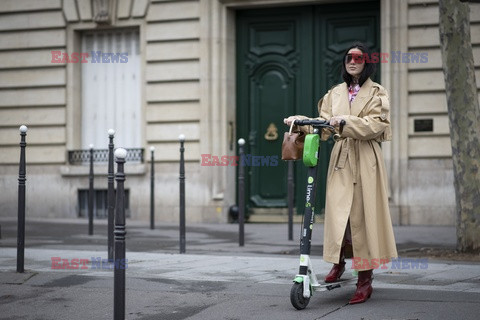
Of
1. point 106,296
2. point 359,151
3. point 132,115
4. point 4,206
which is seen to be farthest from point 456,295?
point 4,206

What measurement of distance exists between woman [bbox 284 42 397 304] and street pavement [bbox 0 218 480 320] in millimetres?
362

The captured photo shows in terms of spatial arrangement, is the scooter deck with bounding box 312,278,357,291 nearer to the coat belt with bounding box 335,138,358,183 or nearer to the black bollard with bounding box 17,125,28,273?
the coat belt with bounding box 335,138,358,183

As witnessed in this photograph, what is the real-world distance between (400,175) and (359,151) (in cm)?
914

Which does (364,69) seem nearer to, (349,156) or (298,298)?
(349,156)

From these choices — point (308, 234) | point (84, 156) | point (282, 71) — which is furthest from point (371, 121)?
point (84, 156)

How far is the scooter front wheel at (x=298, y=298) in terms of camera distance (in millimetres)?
6074

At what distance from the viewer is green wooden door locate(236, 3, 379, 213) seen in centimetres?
1631

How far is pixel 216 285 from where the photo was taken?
24.2 ft

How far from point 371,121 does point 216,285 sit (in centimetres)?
201

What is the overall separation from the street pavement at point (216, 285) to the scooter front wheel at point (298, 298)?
0.20 ft

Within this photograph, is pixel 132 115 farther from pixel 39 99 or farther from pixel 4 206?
pixel 4 206

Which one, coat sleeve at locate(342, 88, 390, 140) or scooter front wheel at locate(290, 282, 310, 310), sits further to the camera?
coat sleeve at locate(342, 88, 390, 140)

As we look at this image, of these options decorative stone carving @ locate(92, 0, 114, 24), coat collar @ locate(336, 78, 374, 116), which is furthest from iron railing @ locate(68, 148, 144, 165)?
coat collar @ locate(336, 78, 374, 116)

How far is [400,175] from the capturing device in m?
15.5
